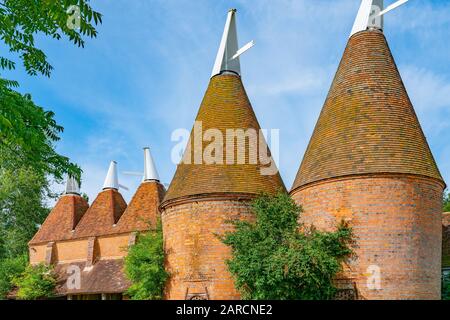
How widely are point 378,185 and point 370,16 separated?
5983 millimetres

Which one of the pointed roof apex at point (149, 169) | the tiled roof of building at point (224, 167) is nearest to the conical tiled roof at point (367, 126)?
the tiled roof of building at point (224, 167)

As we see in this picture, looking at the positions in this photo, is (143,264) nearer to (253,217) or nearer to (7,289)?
(253,217)

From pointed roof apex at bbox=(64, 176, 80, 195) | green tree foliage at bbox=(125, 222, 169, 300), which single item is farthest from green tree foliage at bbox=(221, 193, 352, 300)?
pointed roof apex at bbox=(64, 176, 80, 195)

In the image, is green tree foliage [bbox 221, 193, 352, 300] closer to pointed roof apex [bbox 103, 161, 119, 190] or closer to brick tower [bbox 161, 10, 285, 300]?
brick tower [bbox 161, 10, 285, 300]

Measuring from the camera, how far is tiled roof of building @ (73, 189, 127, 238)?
27.1 metres

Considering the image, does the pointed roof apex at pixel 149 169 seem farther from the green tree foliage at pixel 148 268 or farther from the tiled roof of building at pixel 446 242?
the tiled roof of building at pixel 446 242

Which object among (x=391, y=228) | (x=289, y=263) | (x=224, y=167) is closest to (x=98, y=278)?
(x=224, y=167)

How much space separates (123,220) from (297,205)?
39.9 ft

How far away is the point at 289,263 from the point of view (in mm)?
14125

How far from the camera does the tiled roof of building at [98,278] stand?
914 inches

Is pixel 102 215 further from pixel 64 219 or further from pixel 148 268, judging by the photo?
pixel 148 268

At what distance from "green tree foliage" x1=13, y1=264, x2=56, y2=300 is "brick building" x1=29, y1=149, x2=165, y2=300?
1.44 ft

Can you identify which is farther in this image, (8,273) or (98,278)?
(8,273)
